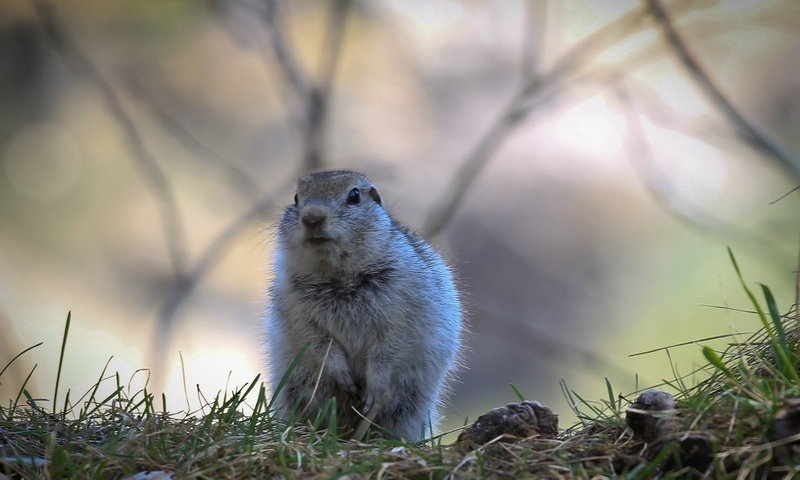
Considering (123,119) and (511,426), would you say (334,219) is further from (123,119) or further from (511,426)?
(123,119)

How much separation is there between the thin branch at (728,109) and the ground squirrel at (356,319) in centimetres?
265

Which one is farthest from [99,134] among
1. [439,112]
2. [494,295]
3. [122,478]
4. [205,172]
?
[122,478]

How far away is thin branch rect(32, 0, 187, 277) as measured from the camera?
513 cm

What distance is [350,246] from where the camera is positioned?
3014 mm

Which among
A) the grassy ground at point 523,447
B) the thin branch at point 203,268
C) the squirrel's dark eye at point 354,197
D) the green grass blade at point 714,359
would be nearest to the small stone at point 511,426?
the grassy ground at point 523,447

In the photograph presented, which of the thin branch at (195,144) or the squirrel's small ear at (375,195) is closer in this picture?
the squirrel's small ear at (375,195)

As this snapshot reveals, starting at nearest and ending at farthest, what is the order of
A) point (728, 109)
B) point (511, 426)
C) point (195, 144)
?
point (511, 426), point (728, 109), point (195, 144)

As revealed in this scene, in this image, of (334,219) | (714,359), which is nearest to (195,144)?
(334,219)

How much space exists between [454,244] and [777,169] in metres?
1.84

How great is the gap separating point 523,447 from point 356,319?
3.26 ft

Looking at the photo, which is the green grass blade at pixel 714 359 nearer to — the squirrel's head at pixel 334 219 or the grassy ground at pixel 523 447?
the grassy ground at pixel 523 447

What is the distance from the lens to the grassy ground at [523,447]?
5.93 ft

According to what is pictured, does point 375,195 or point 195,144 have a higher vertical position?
point 195,144

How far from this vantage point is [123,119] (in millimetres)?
5258
